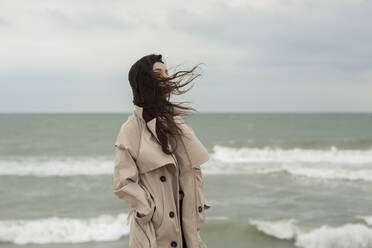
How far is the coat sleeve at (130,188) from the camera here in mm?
1744

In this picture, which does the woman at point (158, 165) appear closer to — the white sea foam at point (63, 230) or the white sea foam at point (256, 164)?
the white sea foam at point (63, 230)

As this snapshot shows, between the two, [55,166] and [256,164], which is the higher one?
[256,164]

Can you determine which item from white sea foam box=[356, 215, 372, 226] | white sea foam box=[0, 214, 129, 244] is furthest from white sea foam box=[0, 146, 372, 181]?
white sea foam box=[0, 214, 129, 244]

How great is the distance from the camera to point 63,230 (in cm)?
647

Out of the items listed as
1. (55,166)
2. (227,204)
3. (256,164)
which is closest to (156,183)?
(227,204)

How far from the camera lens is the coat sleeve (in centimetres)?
174

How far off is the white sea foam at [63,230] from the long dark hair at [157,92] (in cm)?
458

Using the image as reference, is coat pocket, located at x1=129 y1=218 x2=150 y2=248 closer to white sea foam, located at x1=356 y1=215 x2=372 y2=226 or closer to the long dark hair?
the long dark hair

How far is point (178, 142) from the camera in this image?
6.33 ft

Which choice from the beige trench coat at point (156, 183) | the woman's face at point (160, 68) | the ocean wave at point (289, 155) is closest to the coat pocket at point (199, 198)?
the beige trench coat at point (156, 183)

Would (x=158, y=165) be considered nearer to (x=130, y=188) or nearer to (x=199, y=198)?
(x=130, y=188)

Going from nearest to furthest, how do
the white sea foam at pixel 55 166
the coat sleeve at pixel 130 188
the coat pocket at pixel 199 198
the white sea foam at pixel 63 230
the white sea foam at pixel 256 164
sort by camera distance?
the coat sleeve at pixel 130 188 < the coat pocket at pixel 199 198 < the white sea foam at pixel 63 230 < the white sea foam at pixel 256 164 < the white sea foam at pixel 55 166

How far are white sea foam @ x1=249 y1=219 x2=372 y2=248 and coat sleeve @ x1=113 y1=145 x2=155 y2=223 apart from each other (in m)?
4.38

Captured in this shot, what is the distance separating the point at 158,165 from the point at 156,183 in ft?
0.36
